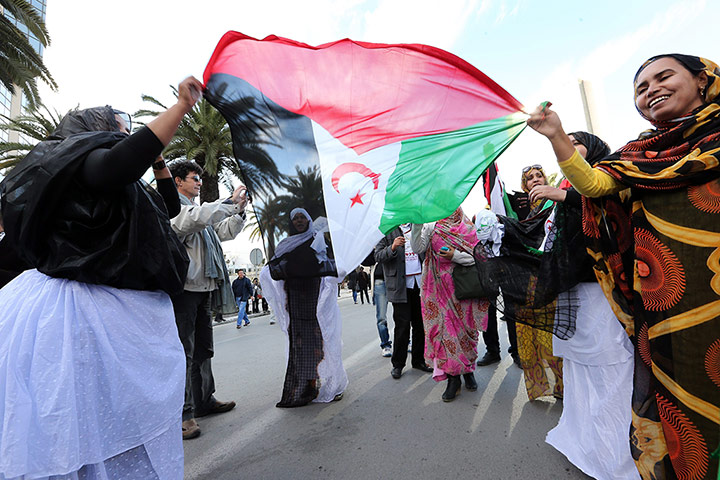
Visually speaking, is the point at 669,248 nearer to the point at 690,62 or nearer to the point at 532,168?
the point at 690,62

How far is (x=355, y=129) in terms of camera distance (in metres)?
2.43

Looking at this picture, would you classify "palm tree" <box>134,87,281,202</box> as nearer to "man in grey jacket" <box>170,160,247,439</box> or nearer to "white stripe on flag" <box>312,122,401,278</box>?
"man in grey jacket" <box>170,160,247,439</box>

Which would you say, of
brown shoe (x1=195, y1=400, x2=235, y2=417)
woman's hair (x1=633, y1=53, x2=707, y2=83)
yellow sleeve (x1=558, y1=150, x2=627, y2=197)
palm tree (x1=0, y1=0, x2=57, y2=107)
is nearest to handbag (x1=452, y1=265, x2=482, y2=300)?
yellow sleeve (x1=558, y1=150, x2=627, y2=197)

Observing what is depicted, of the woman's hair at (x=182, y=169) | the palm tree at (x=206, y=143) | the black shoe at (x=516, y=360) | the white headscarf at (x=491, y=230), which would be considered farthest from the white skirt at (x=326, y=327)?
the palm tree at (x=206, y=143)

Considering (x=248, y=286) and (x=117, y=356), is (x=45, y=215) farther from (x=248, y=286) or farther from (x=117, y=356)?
(x=248, y=286)

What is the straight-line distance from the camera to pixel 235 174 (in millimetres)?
17031

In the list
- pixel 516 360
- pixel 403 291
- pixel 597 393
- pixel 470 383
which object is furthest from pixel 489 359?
pixel 597 393

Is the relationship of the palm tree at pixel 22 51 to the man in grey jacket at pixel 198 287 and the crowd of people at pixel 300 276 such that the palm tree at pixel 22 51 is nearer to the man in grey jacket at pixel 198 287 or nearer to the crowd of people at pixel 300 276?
the man in grey jacket at pixel 198 287

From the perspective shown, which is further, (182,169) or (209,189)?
(209,189)

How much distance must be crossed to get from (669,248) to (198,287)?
3.08 metres

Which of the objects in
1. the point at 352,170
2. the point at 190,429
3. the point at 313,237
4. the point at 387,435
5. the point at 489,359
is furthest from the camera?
the point at 489,359

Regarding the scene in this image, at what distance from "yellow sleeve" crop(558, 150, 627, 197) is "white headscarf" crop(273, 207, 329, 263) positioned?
1.27 meters

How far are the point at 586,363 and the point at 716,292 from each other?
948 millimetres

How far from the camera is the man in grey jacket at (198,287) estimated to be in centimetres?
289
